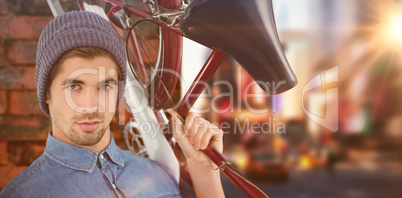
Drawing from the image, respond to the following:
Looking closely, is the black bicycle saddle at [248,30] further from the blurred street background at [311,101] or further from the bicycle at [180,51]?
the blurred street background at [311,101]

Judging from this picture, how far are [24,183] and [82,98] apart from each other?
0.77 feet

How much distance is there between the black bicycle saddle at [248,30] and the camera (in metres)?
0.57

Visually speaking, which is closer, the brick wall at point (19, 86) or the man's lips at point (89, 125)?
the man's lips at point (89, 125)

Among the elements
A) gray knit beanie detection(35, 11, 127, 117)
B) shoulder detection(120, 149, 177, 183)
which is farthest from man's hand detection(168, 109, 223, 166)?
gray knit beanie detection(35, 11, 127, 117)

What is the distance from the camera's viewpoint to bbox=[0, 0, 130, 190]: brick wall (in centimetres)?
76

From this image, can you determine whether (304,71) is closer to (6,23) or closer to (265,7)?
(265,7)

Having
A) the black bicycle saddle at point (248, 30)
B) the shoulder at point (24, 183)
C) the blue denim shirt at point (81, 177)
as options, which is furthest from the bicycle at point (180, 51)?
the shoulder at point (24, 183)

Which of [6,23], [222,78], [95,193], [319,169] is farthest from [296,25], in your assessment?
[6,23]

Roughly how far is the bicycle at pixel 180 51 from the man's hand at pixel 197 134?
0.02m

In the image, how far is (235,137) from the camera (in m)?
0.74

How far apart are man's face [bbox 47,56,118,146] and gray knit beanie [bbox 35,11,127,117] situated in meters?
0.02

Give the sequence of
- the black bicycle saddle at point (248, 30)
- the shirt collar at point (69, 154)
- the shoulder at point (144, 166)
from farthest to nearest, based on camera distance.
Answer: the shoulder at point (144, 166) < the shirt collar at point (69, 154) < the black bicycle saddle at point (248, 30)

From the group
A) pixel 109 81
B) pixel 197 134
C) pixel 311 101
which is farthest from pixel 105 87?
pixel 311 101

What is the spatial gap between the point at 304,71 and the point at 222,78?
20cm
